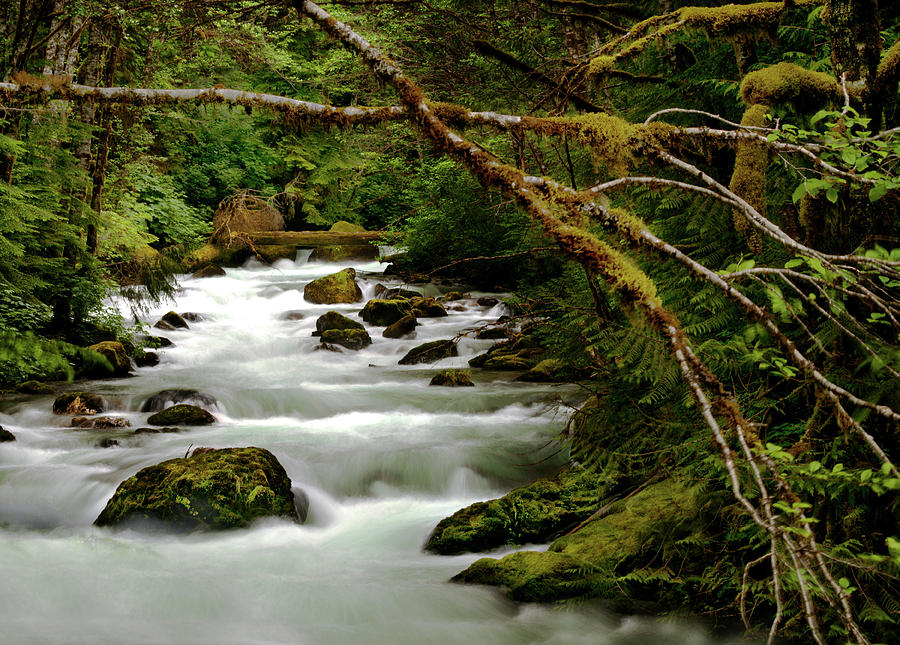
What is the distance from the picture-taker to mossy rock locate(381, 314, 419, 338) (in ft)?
55.1

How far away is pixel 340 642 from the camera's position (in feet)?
16.9

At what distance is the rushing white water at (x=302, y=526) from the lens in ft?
17.2

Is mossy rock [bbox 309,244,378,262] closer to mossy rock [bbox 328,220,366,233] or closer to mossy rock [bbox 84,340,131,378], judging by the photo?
mossy rock [bbox 328,220,366,233]

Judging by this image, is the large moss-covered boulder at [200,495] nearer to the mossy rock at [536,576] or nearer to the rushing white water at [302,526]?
the rushing white water at [302,526]

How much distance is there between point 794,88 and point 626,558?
3.29 meters

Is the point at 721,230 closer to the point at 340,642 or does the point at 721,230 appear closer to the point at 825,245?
the point at 825,245

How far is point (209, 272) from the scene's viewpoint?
76.5 feet

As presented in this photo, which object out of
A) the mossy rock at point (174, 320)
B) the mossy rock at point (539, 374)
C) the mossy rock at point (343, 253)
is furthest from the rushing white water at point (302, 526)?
the mossy rock at point (343, 253)

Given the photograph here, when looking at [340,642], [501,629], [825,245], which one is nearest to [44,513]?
[340,642]

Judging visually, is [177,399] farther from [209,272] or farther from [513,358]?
[209,272]

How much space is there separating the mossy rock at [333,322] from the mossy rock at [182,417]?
21.1ft

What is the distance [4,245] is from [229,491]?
4.19m

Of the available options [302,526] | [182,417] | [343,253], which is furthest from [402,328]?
[343,253]

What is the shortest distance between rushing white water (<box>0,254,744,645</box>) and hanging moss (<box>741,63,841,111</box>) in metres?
3.51
